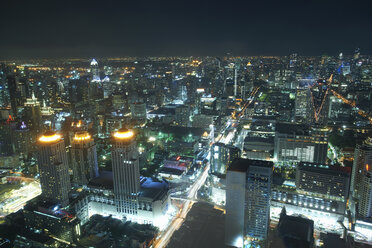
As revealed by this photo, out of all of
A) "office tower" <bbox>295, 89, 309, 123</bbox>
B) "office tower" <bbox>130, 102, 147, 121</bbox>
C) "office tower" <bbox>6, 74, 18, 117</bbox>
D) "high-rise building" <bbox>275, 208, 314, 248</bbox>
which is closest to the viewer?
"high-rise building" <bbox>275, 208, 314, 248</bbox>

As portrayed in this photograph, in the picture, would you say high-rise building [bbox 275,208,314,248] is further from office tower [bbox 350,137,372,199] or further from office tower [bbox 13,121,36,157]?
office tower [bbox 13,121,36,157]

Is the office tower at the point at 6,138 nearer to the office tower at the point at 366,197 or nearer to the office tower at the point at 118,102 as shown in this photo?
the office tower at the point at 118,102

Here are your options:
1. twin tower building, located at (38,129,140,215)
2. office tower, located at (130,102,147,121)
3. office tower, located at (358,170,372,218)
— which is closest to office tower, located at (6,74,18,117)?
office tower, located at (130,102,147,121)

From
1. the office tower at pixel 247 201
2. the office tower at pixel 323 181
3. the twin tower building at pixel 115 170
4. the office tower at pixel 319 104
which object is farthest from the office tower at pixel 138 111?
the office tower at pixel 247 201

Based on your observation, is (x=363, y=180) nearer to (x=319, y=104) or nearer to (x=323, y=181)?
(x=323, y=181)

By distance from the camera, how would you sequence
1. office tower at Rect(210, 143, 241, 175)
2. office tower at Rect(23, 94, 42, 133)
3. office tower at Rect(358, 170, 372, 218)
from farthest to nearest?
office tower at Rect(23, 94, 42, 133), office tower at Rect(210, 143, 241, 175), office tower at Rect(358, 170, 372, 218)

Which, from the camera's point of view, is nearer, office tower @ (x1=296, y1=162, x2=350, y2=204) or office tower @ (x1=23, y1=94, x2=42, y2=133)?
office tower @ (x1=296, y1=162, x2=350, y2=204)

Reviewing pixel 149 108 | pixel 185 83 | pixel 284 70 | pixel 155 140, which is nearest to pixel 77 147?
pixel 155 140
